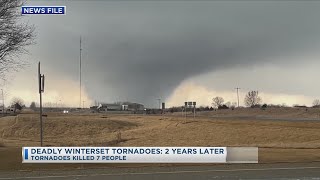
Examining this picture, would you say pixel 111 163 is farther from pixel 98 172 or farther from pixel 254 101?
pixel 254 101

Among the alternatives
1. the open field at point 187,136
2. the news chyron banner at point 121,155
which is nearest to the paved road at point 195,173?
the news chyron banner at point 121,155

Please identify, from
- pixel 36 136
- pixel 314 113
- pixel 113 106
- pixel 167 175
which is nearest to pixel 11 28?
pixel 167 175

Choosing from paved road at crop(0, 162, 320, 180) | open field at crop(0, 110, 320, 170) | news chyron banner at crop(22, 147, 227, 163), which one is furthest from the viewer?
open field at crop(0, 110, 320, 170)

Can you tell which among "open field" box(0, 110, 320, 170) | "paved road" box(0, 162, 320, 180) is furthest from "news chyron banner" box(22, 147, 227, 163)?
"paved road" box(0, 162, 320, 180)

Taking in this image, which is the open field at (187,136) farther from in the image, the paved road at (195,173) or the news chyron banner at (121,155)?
the paved road at (195,173)

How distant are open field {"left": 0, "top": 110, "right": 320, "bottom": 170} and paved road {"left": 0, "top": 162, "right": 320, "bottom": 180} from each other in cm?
240

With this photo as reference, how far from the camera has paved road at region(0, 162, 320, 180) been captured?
51.3ft

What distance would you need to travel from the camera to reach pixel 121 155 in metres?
19.1

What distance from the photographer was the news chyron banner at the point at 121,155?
18.9 metres

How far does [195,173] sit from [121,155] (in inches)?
147

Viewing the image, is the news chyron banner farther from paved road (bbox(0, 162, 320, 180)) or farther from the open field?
paved road (bbox(0, 162, 320, 180))

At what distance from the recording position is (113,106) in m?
199

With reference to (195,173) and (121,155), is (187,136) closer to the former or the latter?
(121,155)

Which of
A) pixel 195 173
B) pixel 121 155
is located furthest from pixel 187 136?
pixel 195 173
